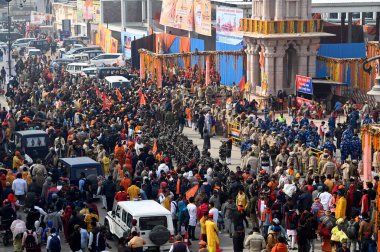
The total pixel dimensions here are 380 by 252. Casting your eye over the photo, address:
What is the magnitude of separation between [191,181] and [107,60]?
1712 inches

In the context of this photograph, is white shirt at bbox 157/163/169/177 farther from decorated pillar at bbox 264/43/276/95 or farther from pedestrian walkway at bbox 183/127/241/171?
decorated pillar at bbox 264/43/276/95

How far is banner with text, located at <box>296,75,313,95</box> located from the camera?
160ft

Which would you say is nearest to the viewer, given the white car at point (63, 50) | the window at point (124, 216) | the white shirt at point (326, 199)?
the window at point (124, 216)

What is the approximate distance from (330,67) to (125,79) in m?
10.4

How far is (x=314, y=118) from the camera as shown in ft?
156

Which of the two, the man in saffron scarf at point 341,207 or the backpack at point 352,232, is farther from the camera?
the man in saffron scarf at point 341,207

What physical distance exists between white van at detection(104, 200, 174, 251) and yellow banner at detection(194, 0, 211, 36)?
36446 millimetres

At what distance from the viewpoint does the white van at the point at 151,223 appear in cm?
2511

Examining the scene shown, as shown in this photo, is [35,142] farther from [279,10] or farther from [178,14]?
[178,14]

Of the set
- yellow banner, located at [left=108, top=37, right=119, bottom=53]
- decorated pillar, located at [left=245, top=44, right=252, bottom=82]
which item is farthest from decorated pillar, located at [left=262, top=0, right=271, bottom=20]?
yellow banner, located at [left=108, top=37, right=119, bottom=53]

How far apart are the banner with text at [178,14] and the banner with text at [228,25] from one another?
4076 millimetres

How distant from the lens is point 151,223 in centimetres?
2536

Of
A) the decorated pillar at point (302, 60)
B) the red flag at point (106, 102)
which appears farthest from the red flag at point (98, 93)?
the decorated pillar at point (302, 60)

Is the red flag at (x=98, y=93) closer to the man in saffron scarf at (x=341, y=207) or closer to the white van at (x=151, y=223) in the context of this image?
the white van at (x=151, y=223)
